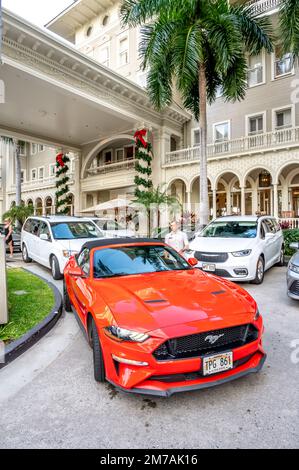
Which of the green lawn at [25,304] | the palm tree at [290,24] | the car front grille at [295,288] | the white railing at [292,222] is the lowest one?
the green lawn at [25,304]

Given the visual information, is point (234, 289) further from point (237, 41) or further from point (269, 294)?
point (237, 41)

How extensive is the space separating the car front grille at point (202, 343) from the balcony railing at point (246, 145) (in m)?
16.8

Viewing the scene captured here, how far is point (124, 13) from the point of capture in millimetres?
13914

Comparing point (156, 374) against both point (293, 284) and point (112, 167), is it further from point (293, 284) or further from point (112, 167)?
point (112, 167)

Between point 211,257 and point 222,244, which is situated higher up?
point 222,244

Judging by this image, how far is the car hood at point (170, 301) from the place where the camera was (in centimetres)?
280

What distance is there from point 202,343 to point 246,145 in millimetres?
18592

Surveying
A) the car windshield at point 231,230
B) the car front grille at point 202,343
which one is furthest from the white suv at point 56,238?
the car front grille at point 202,343

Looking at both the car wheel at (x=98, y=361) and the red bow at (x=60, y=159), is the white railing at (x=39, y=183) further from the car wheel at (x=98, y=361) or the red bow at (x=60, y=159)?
the car wheel at (x=98, y=361)

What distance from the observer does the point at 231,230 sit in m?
8.91

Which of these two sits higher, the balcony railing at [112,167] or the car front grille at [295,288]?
the balcony railing at [112,167]

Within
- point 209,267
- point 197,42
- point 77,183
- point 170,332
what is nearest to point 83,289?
point 170,332
